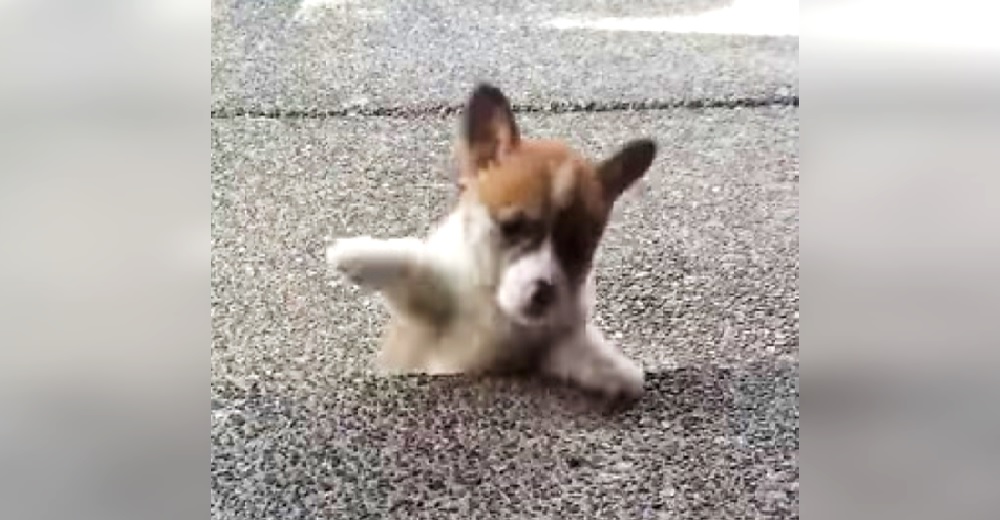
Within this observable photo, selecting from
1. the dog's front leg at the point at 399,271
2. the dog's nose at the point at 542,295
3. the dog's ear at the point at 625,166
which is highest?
the dog's ear at the point at 625,166

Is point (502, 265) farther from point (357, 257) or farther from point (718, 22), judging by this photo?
point (718, 22)

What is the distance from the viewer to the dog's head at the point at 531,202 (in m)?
1.04

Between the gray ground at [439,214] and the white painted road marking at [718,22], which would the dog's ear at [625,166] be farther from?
the white painted road marking at [718,22]

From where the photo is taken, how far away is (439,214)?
107cm

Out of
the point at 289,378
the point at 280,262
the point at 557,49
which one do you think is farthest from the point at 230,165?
the point at 557,49

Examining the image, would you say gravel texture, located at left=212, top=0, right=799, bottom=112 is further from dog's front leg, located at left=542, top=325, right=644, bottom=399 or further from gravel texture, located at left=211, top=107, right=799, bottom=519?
dog's front leg, located at left=542, top=325, right=644, bottom=399

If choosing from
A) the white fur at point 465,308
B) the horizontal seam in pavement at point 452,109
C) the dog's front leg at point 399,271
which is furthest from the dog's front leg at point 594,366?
the horizontal seam in pavement at point 452,109

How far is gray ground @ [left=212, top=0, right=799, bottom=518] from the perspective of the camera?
41.3 inches

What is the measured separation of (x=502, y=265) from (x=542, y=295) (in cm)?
5

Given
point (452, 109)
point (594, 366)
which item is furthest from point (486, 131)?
point (594, 366)

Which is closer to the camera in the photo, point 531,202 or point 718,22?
point 531,202

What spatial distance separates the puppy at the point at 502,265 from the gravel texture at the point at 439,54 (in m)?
0.04

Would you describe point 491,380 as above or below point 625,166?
below
